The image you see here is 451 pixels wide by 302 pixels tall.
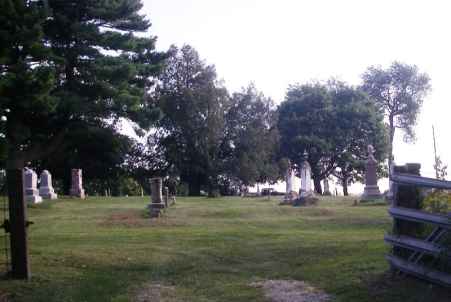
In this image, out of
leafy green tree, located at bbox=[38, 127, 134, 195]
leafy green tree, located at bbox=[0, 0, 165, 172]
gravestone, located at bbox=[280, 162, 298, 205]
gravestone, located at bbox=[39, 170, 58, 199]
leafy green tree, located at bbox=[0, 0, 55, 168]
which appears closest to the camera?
leafy green tree, located at bbox=[0, 0, 55, 168]

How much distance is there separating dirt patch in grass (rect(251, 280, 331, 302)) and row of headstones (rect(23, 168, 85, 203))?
19256mm

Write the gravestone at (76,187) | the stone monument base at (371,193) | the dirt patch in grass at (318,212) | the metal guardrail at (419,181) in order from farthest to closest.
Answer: the gravestone at (76,187) < the stone monument base at (371,193) < the dirt patch in grass at (318,212) < the metal guardrail at (419,181)

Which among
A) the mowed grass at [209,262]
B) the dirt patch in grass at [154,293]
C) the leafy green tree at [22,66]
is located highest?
the leafy green tree at [22,66]

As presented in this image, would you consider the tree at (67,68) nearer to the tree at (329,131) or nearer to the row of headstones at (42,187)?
the row of headstones at (42,187)

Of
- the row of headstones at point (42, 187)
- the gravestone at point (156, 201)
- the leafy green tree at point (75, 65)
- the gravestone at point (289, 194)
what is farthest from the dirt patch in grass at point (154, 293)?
the gravestone at point (289, 194)

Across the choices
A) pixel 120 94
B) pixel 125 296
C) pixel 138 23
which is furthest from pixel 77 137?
pixel 125 296

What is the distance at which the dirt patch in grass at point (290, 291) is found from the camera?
25.6 ft

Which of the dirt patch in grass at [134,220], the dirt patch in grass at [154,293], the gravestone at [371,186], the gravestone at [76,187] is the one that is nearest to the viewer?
the dirt patch in grass at [154,293]

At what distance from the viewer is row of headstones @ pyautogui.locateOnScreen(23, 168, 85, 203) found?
1245 inches

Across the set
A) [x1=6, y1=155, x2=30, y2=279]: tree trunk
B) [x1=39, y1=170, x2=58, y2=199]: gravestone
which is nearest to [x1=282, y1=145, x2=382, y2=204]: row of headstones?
[x1=39, y1=170, x2=58, y2=199]: gravestone

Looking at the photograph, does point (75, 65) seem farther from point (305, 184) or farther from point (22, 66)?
point (305, 184)

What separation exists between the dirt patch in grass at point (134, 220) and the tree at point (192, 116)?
26.5 meters

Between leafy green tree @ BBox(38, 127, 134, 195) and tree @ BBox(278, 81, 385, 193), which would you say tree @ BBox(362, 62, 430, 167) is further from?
leafy green tree @ BBox(38, 127, 134, 195)

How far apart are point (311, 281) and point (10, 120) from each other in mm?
26405
